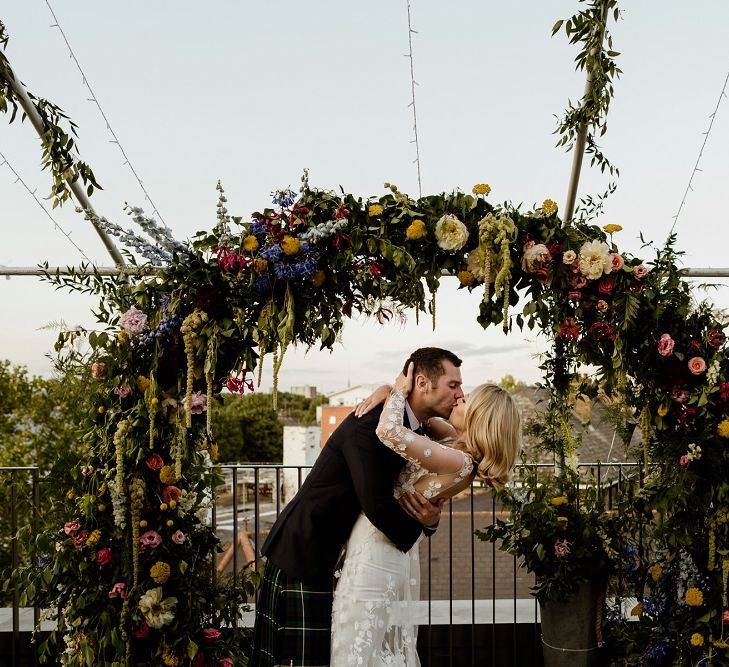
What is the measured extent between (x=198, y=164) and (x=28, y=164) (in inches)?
55.9

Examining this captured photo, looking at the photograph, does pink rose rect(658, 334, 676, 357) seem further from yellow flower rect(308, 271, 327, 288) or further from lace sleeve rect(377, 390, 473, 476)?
yellow flower rect(308, 271, 327, 288)

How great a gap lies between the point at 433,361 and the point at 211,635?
1.39 m

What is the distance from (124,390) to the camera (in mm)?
2717

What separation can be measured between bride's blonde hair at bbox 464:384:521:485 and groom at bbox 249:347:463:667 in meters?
0.11

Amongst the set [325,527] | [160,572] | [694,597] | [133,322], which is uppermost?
[133,322]

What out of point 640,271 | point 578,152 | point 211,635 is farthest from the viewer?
point 578,152

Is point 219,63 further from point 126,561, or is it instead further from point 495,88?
point 126,561

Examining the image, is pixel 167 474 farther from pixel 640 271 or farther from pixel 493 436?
pixel 640 271

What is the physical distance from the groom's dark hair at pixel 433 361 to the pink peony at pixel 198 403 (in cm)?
85

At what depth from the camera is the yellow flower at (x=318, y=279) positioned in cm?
265

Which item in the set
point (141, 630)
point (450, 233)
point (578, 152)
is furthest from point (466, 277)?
point (141, 630)

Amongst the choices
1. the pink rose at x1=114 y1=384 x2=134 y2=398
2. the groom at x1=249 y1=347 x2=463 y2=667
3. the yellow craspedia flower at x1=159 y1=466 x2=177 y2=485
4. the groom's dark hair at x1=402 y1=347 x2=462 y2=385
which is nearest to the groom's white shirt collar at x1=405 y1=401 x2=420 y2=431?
the groom at x1=249 y1=347 x2=463 y2=667

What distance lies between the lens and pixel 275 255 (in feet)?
8.41

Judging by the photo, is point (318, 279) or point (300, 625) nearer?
point (300, 625)
